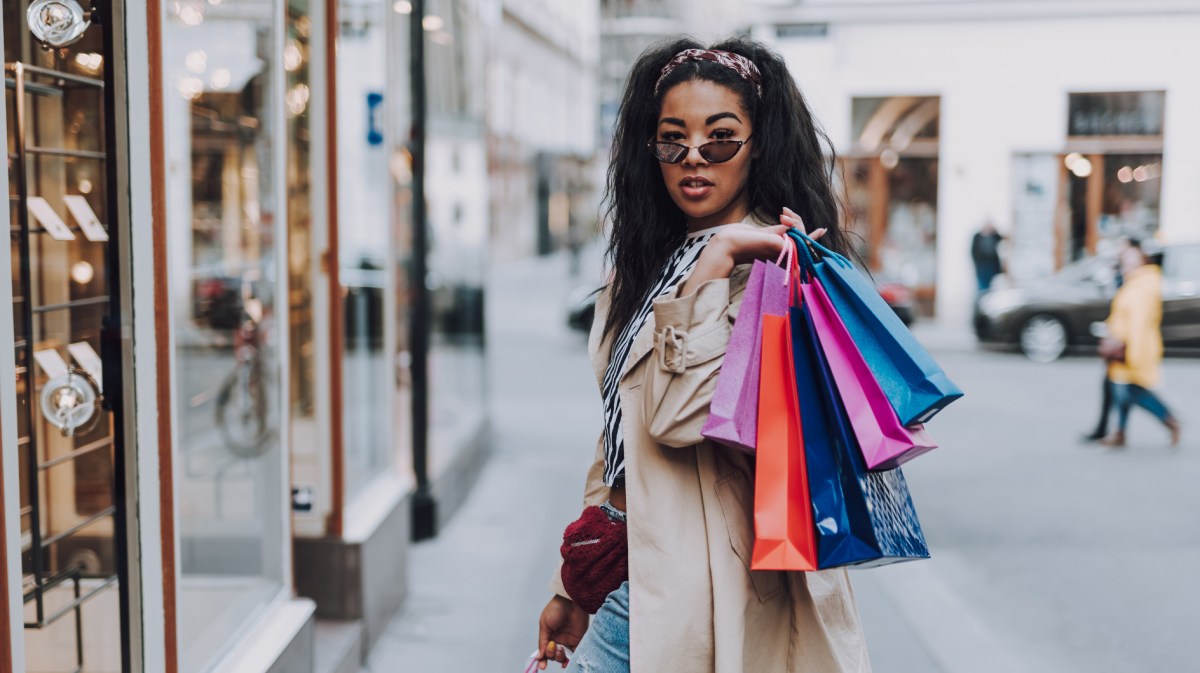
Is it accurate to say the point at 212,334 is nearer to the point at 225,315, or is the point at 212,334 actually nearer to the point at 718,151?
the point at 225,315

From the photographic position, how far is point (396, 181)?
255 inches

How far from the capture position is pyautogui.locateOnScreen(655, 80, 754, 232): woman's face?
6.94ft

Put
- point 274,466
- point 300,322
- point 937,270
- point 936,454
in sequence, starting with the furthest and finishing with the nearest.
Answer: point 937,270
point 936,454
point 300,322
point 274,466

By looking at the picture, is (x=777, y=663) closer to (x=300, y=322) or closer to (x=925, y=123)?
(x=300, y=322)

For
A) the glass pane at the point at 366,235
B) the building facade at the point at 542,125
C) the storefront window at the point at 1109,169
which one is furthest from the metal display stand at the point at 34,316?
the building facade at the point at 542,125

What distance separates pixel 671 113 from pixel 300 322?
2703 millimetres

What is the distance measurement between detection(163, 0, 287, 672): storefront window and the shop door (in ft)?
0.82

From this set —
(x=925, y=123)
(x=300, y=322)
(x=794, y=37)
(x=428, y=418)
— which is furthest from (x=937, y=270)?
(x=300, y=322)

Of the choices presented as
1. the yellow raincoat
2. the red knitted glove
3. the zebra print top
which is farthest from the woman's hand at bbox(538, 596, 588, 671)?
the yellow raincoat

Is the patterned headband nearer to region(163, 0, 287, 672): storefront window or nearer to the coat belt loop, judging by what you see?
the coat belt loop

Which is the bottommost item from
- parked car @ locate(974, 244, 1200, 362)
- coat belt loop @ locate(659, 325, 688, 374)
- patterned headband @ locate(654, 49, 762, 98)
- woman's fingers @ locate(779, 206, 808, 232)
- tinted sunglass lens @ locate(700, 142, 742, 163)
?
parked car @ locate(974, 244, 1200, 362)

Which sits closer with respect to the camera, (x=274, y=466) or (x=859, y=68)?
(x=274, y=466)

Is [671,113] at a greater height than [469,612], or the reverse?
[671,113]

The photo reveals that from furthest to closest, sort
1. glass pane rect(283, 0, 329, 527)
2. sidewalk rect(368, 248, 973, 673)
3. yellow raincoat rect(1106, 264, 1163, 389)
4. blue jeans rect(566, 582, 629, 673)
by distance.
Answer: yellow raincoat rect(1106, 264, 1163, 389)
sidewalk rect(368, 248, 973, 673)
glass pane rect(283, 0, 329, 527)
blue jeans rect(566, 582, 629, 673)
